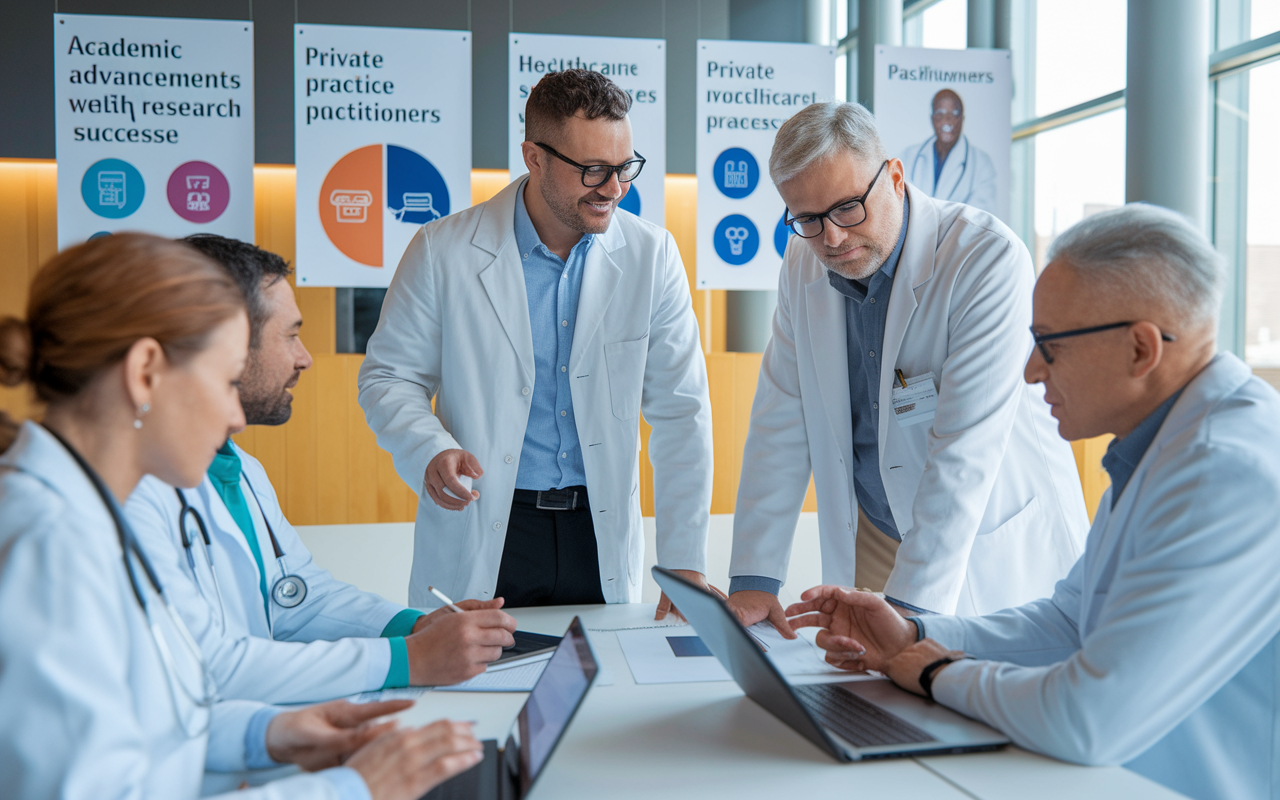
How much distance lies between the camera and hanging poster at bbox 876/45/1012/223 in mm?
4766

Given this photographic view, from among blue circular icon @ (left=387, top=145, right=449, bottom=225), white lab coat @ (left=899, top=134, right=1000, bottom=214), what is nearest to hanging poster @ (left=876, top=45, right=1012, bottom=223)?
white lab coat @ (left=899, top=134, right=1000, bottom=214)

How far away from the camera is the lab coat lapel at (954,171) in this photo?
4.81 metres

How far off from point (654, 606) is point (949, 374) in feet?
2.56

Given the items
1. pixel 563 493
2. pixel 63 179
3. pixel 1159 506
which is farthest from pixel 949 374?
pixel 63 179

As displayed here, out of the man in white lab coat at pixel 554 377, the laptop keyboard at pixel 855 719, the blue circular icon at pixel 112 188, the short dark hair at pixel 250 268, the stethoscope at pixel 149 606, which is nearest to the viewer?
the stethoscope at pixel 149 606

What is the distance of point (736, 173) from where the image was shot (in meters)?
4.91

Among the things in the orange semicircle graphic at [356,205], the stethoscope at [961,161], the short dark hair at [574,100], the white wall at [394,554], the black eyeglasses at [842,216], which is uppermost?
the stethoscope at [961,161]

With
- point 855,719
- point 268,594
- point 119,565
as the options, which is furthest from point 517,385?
point 119,565

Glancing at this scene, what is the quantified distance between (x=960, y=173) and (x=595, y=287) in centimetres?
315

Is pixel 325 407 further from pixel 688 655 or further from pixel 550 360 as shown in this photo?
pixel 688 655

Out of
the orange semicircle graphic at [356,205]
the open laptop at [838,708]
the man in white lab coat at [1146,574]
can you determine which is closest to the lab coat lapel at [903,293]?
the man in white lab coat at [1146,574]

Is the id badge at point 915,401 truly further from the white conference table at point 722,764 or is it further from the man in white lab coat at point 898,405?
the white conference table at point 722,764

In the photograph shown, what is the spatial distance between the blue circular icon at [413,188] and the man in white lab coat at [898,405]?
291 cm

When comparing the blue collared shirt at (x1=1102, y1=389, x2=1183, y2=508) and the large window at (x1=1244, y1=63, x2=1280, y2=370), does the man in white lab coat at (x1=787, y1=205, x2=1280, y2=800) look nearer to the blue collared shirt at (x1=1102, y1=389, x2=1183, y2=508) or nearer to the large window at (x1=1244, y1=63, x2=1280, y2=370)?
the blue collared shirt at (x1=1102, y1=389, x2=1183, y2=508)
